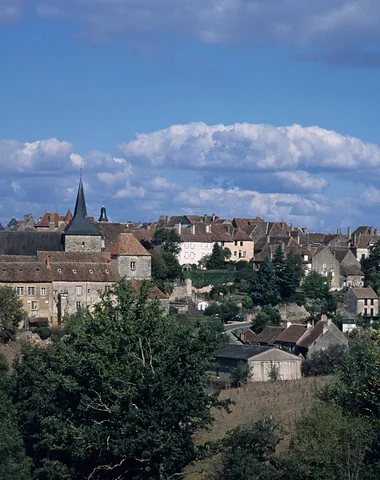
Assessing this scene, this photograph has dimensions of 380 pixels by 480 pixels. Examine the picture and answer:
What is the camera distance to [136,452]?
2983cm

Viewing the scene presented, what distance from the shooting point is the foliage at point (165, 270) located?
66.8 metres

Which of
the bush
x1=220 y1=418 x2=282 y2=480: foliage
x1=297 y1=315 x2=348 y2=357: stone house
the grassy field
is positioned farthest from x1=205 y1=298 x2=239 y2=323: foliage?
x1=220 y1=418 x2=282 y2=480: foliage

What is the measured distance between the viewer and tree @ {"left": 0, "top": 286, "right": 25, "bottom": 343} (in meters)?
52.5

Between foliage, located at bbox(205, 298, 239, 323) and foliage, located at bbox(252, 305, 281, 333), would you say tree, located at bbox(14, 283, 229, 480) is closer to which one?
foliage, located at bbox(252, 305, 281, 333)

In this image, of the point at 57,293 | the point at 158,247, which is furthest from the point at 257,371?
the point at 158,247

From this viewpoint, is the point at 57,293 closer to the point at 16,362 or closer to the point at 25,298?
the point at 25,298

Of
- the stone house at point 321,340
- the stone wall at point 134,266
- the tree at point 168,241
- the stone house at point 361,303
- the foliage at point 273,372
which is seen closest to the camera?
the foliage at point 273,372

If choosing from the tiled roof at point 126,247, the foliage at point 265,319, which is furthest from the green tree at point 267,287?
the tiled roof at point 126,247

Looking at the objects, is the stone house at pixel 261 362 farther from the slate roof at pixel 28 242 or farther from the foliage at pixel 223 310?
the slate roof at pixel 28 242

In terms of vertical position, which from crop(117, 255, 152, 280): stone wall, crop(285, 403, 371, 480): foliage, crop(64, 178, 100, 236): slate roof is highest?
crop(64, 178, 100, 236): slate roof

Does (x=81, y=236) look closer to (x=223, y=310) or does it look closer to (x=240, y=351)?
(x=223, y=310)

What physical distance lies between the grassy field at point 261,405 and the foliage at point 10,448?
551 cm

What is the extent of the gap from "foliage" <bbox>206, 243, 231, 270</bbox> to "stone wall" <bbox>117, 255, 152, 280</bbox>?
1627cm

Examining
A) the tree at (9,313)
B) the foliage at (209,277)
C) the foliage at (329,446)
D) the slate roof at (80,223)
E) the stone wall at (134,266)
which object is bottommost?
the foliage at (329,446)
